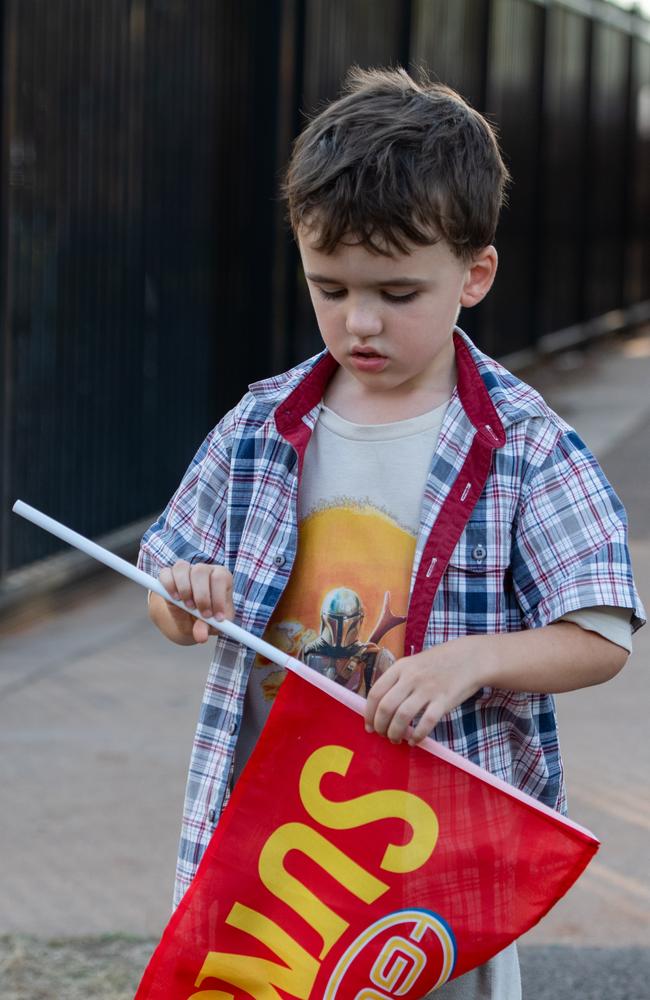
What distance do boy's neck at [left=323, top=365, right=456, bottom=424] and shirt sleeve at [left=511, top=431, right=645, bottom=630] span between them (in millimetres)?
172

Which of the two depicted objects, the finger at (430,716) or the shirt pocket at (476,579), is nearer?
the finger at (430,716)

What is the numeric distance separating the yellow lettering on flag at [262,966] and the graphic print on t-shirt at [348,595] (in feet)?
1.02

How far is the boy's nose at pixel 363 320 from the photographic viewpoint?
6.12ft

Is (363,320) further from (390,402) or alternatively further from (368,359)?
(390,402)

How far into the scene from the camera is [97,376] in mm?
6152

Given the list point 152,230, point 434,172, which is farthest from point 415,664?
point 152,230

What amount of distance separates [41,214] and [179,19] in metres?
1.38

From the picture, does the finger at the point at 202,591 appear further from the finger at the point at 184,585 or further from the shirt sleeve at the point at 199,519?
the shirt sleeve at the point at 199,519

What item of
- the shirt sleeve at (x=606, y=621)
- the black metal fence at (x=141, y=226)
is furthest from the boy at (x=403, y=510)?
the black metal fence at (x=141, y=226)

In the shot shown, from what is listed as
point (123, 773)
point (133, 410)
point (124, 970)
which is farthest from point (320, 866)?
point (133, 410)

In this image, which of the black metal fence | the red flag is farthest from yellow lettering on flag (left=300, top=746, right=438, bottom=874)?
the black metal fence

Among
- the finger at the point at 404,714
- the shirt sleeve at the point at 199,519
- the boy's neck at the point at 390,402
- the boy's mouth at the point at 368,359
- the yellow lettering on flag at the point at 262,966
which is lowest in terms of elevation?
the yellow lettering on flag at the point at 262,966

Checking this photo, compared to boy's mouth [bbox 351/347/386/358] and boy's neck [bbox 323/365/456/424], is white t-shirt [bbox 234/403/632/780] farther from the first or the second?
boy's mouth [bbox 351/347/386/358]

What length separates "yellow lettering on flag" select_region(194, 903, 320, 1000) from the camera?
188 cm
